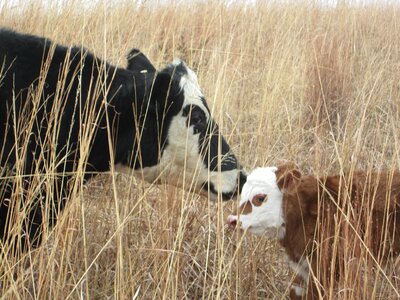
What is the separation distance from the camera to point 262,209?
2670mm

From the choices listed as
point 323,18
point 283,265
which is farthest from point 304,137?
point 323,18

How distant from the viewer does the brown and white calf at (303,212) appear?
2.55 m

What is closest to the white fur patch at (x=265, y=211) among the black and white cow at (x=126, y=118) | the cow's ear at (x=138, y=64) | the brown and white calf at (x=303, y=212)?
the brown and white calf at (x=303, y=212)

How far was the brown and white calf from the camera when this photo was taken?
2553 millimetres

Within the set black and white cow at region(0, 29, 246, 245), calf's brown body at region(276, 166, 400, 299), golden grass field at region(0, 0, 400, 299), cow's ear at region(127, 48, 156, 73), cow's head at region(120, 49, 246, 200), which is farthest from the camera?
cow's ear at region(127, 48, 156, 73)

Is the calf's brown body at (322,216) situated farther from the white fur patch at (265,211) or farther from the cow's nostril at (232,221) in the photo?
the cow's nostril at (232,221)

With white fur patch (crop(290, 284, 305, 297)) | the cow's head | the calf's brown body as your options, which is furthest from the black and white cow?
white fur patch (crop(290, 284, 305, 297))

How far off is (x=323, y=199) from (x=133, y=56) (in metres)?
1.45

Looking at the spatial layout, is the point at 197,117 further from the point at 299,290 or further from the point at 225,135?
the point at 299,290

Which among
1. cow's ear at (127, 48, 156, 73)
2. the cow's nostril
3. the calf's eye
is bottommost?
the cow's nostril

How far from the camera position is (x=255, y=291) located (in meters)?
2.70

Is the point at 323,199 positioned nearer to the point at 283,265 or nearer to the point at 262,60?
the point at 283,265

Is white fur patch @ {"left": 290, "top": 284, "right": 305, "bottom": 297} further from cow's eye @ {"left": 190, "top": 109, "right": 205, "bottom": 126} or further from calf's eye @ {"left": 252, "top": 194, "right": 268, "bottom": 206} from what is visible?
cow's eye @ {"left": 190, "top": 109, "right": 205, "bottom": 126}

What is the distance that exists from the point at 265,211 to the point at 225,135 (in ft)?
4.05
